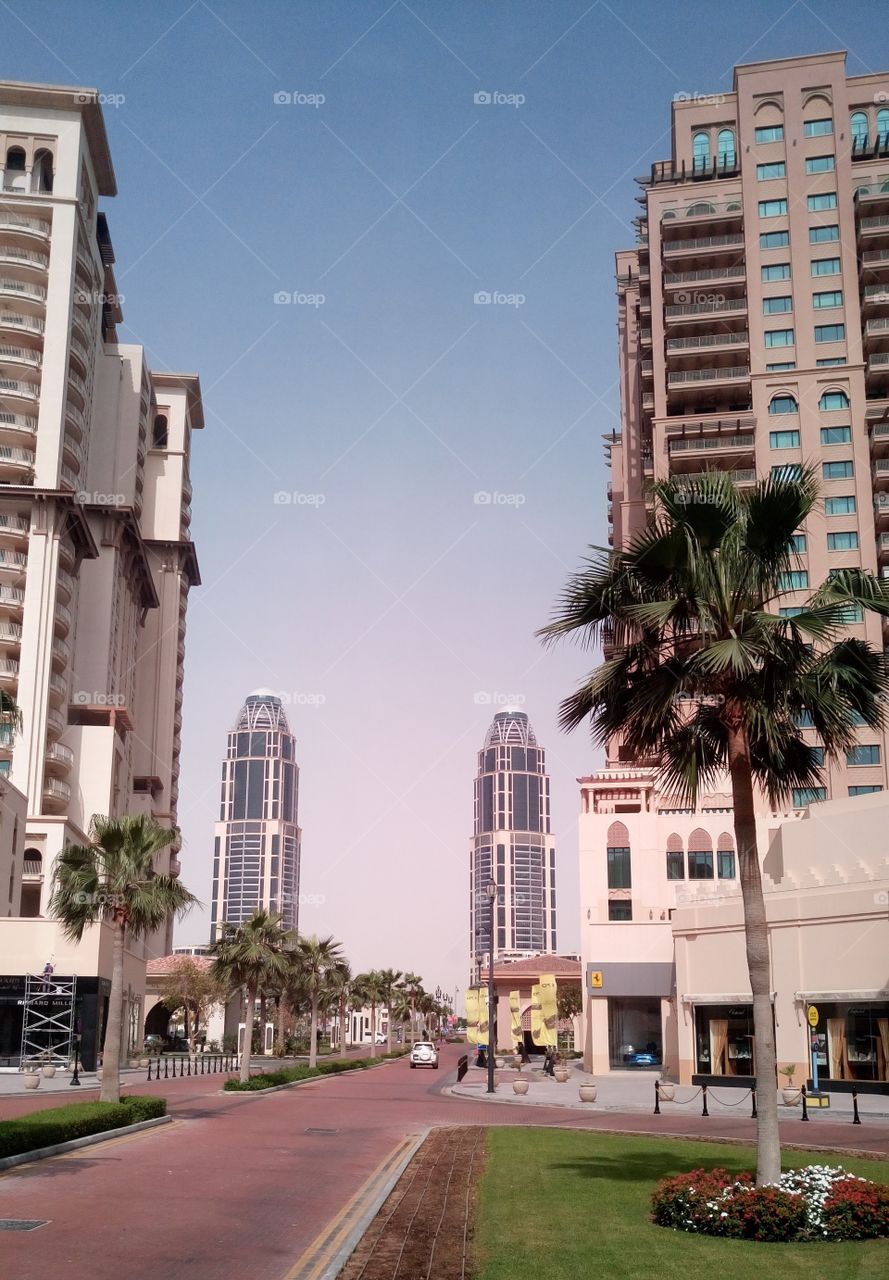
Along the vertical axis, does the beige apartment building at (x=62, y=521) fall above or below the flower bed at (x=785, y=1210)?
above

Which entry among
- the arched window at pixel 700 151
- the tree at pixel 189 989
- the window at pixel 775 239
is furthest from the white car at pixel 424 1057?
Answer: the arched window at pixel 700 151

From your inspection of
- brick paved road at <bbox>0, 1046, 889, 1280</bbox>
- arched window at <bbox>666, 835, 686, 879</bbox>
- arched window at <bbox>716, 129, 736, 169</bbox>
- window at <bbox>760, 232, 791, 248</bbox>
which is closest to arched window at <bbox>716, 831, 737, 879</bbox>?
arched window at <bbox>666, 835, 686, 879</bbox>

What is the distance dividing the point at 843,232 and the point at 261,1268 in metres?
91.8

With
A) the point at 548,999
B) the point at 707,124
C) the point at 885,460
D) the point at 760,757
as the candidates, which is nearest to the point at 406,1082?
the point at 548,999

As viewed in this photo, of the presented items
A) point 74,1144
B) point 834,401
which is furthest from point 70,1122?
point 834,401

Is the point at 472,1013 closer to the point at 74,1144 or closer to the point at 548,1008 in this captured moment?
the point at 548,1008

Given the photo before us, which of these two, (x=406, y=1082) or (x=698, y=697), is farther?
(x=406, y=1082)

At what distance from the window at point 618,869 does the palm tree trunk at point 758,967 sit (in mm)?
56288

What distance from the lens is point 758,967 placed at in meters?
15.5

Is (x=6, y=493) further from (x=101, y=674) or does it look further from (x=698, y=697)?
(x=698, y=697)

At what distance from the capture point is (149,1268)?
12.1 meters

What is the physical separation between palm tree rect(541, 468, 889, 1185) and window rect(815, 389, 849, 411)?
76.9 metres

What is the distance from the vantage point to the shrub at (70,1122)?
65.2ft

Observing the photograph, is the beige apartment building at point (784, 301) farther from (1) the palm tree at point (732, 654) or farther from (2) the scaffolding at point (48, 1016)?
(1) the palm tree at point (732, 654)
